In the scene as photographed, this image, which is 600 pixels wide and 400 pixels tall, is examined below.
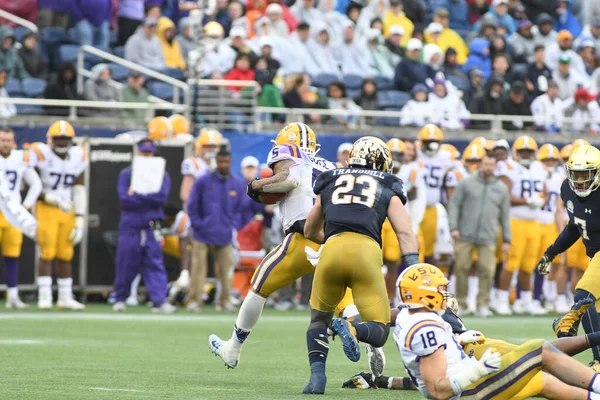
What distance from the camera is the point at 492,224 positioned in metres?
17.0

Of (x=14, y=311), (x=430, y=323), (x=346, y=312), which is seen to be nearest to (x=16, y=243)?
(x=14, y=311)

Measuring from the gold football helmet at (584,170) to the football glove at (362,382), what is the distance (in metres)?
2.16

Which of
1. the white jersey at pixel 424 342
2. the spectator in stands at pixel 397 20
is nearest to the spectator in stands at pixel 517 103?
the spectator in stands at pixel 397 20

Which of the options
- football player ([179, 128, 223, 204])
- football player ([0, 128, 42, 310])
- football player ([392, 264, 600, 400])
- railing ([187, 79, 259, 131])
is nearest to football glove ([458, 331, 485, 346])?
football player ([392, 264, 600, 400])

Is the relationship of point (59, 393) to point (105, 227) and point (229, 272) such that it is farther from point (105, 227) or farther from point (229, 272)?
point (105, 227)

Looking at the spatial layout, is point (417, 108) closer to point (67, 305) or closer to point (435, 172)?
point (435, 172)

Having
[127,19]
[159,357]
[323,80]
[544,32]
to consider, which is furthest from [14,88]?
[544,32]

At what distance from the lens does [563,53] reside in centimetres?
2455

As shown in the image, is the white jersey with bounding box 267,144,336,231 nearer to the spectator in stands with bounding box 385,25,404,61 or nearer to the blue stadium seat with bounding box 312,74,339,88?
the blue stadium seat with bounding box 312,74,339,88

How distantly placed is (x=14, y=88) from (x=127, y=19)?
287cm

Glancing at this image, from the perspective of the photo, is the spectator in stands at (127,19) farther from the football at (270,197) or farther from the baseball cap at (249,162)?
the football at (270,197)

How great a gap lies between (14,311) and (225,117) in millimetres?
5265

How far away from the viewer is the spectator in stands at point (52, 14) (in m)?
20.6

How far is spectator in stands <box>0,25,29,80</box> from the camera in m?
19.7
